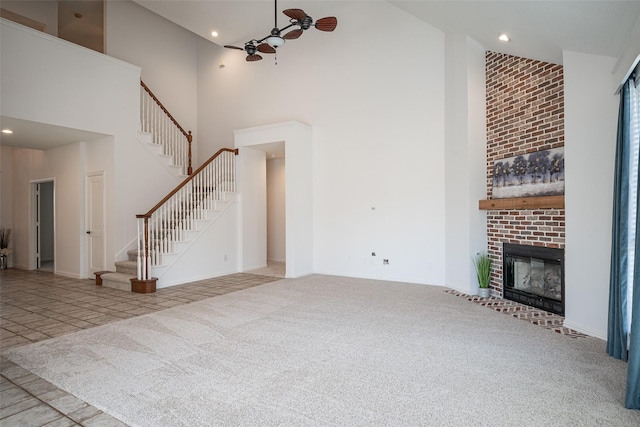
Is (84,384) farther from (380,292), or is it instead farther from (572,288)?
(572,288)

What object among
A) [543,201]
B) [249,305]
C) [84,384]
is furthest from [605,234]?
[84,384]

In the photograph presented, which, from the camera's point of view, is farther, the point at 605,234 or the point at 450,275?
the point at 450,275

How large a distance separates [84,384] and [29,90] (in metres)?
5.18

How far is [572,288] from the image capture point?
12.9 ft

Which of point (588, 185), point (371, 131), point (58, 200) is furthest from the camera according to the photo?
point (58, 200)

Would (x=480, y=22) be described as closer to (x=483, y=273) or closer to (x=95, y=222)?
(x=483, y=273)

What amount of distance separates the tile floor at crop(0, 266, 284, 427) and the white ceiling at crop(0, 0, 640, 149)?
2.82 meters

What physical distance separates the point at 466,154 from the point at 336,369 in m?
4.07

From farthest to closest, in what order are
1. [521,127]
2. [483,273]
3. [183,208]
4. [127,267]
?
[183,208] → [127,267] → [483,273] → [521,127]

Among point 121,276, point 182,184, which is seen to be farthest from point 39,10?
point 121,276

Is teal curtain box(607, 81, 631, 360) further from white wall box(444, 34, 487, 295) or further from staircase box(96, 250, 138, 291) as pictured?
staircase box(96, 250, 138, 291)

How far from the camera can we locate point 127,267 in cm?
652

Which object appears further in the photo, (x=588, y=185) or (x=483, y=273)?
(x=483, y=273)

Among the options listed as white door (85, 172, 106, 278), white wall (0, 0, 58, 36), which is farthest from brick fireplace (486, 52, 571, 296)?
white wall (0, 0, 58, 36)
